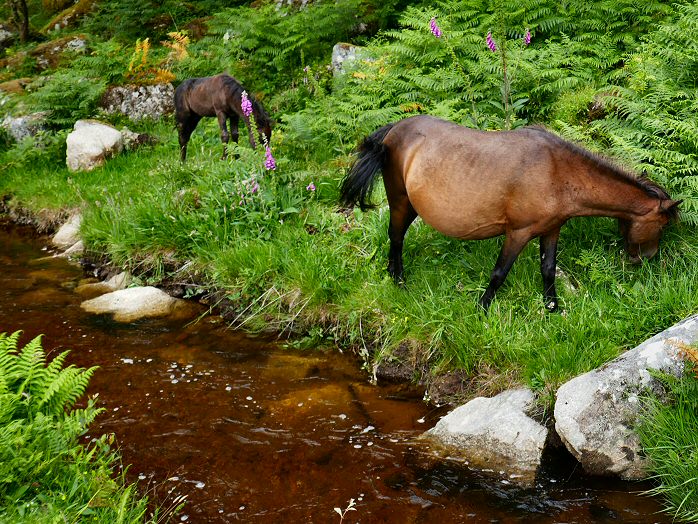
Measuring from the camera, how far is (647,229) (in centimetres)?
529

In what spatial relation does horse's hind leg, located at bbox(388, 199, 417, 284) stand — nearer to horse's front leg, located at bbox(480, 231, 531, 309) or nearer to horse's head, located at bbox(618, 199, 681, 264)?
horse's front leg, located at bbox(480, 231, 531, 309)

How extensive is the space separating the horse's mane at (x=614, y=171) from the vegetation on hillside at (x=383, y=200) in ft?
1.36

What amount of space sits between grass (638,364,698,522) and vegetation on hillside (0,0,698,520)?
689 mm

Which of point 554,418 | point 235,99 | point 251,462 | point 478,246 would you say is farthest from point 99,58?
point 554,418

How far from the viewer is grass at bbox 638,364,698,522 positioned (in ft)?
12.2

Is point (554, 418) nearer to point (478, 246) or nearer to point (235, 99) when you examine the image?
point (478, 246)

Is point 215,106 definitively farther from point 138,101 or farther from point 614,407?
point 614,407

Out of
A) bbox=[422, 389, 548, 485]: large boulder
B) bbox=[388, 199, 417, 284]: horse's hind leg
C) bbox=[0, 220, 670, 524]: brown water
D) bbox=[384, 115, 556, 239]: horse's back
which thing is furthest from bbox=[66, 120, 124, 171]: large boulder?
bbox=[422, 389, 548, 485]: large boulder

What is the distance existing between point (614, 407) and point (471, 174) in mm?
2251

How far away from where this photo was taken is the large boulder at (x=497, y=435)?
→ 4379 mm

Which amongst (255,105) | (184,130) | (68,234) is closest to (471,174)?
(255,105)

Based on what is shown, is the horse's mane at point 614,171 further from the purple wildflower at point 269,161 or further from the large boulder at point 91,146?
the large boulder at point 91,146

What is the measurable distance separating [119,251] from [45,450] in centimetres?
505

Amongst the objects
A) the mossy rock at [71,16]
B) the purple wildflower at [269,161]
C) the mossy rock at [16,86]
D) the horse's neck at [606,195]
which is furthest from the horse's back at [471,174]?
the mossy rock at [71,16]
